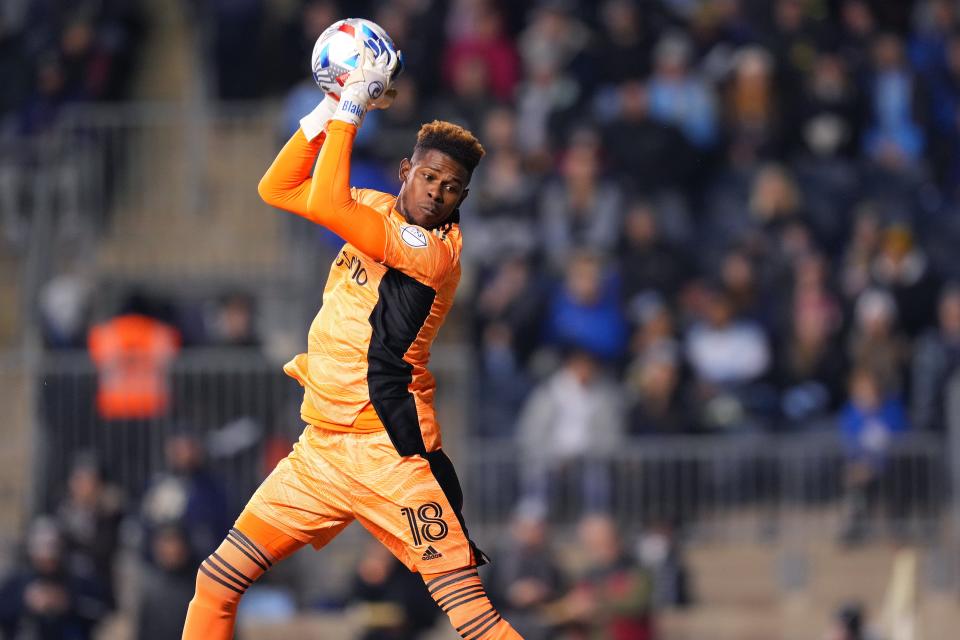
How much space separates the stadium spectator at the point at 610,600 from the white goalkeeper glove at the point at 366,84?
620 centimetres

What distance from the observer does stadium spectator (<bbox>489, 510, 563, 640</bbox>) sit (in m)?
13.2

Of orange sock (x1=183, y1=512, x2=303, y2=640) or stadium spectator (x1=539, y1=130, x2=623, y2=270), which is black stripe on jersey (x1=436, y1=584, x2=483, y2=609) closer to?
orange sock (x1=183, y1=512, x2=303, y2=640)

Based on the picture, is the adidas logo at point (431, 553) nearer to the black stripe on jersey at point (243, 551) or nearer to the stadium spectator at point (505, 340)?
the black stripe on jersey at point (243, 551)

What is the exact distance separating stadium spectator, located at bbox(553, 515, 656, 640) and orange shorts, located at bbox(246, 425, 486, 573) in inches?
211

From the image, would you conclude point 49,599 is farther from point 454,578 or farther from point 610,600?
point 454,578

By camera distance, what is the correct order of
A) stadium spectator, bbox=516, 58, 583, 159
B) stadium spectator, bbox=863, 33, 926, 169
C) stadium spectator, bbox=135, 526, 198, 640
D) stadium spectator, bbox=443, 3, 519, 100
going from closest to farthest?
stadium spectator, bbox=135, 526, 198, 640 < stadium spectator, bbox=516, 58, 583, 159 < stadium spectator, bbox=863, 33, 926, 169 < stadium spectator, bbox=443, 3, 519, 100

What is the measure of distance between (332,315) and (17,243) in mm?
9608

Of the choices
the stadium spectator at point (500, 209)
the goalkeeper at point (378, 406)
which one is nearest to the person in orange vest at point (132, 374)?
the stadium spectator at point (500, 209)

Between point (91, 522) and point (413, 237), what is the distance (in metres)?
7.34

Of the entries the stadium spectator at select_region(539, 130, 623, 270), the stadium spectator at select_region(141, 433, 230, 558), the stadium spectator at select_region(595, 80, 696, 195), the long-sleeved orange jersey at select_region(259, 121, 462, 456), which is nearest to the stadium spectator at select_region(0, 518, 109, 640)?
the stadium spectator at select_region(141, 433, 230, 558)

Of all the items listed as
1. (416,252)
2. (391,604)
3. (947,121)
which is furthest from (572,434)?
(416,252)

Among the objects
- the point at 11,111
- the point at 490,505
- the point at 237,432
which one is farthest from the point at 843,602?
the point at 11,111

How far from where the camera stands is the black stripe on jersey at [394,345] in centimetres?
776

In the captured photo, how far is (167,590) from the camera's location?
1310cm
